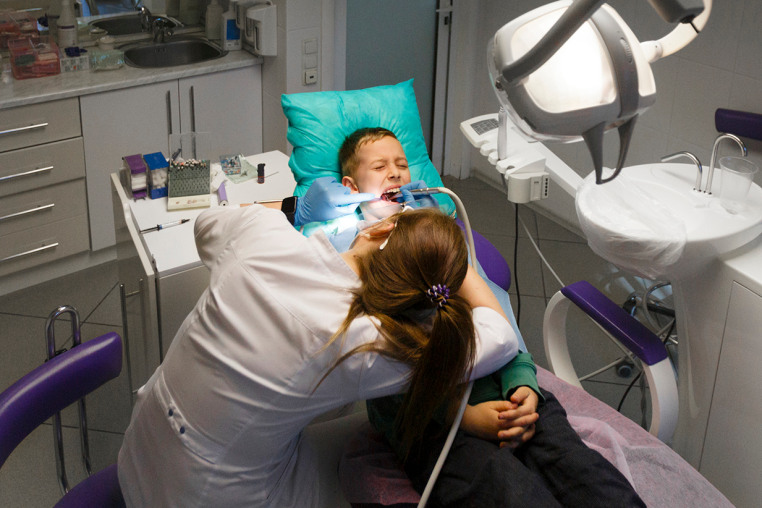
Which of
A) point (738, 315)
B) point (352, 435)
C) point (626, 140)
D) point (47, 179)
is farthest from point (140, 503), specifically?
point (47, 179)

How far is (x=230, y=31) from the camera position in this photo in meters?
3.70

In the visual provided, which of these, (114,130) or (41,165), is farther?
(114,130)

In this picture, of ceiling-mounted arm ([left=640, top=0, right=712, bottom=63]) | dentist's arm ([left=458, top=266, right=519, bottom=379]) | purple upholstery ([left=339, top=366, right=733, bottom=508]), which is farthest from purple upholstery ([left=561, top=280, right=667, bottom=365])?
ceiling-mounted arm ([left=640, top=0, right=712, bottom=63])

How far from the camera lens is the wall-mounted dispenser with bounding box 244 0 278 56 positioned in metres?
3.47

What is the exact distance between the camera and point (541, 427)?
150cm

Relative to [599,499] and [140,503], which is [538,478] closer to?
[599,499]

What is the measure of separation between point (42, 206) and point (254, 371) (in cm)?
233

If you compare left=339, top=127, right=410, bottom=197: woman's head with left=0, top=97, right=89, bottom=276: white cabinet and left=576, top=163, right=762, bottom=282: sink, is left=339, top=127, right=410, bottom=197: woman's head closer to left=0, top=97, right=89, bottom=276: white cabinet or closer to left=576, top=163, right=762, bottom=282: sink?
A: left=576, top=163, right=762, bottom=282: sink

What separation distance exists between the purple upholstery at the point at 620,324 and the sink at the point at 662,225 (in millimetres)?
127

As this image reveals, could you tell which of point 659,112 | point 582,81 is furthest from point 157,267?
point 659,112

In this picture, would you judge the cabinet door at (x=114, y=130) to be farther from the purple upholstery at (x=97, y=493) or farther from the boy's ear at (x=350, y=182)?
the purple upholstery at (x=97, y=493)

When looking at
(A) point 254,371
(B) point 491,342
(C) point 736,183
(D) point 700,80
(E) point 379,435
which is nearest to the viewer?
(A) point 254,371

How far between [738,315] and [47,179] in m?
2.73

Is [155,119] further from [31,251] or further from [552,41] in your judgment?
[552,41]
